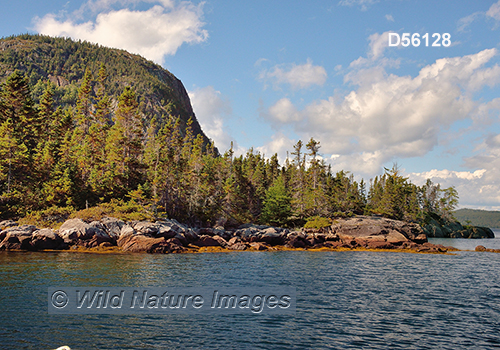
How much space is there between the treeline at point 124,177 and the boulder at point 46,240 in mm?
9012

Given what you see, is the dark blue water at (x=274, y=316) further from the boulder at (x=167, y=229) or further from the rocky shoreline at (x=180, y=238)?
the boulder at (x=167, y=229)

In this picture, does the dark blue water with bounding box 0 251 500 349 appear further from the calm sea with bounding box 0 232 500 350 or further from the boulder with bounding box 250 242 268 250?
the boulder with bounding box 250 242 268 250

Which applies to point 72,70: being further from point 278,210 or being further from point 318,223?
point 318,223

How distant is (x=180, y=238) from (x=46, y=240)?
1674cm

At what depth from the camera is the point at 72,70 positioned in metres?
166

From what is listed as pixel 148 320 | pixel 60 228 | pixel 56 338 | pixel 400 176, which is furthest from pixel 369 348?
pixel 400 176

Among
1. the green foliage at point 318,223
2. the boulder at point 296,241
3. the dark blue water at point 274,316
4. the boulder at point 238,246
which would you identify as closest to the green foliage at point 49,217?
the dark blue water at point 274,316

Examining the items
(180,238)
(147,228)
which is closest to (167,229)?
(180,238)

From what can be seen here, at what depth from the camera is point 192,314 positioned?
53.2 ft

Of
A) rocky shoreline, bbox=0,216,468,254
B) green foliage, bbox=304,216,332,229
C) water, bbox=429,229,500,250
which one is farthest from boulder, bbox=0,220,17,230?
water, bbox=429,229,500,250

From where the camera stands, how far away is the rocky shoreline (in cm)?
3766
